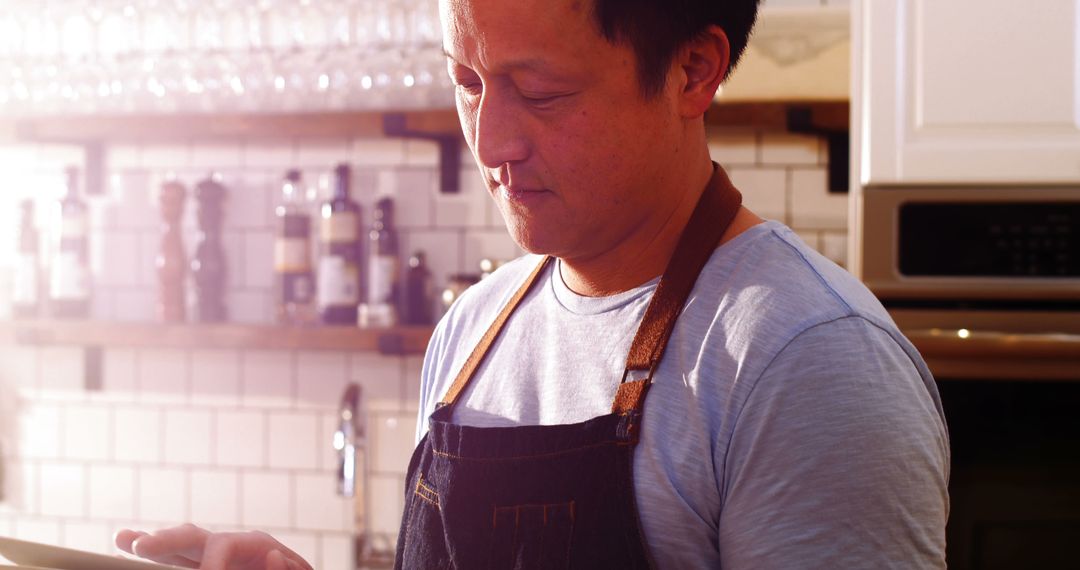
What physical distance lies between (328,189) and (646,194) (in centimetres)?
185

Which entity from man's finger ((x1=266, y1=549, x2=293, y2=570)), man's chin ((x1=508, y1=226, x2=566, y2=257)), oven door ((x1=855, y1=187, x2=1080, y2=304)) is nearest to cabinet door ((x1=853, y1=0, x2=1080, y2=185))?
oven door ((x1=855, y1=187, x2=1080, y2=304))

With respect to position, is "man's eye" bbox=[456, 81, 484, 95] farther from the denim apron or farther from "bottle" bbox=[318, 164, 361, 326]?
"bottle" bbox=[318, 164, 361, 326]

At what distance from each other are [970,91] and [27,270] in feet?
7.32

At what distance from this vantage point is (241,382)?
2.75m

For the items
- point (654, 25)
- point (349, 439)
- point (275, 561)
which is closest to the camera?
point (654, 25)

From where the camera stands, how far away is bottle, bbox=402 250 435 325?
255 cm

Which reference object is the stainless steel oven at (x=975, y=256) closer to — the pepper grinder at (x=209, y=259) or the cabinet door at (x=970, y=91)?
the cabinet door at (x=970, y=91)

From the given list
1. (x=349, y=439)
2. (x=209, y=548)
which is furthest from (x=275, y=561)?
(x=349, y=439)

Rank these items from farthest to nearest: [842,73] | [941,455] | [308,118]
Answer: [308,118]
[842,73]
[941,455]

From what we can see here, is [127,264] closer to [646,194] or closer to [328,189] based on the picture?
[328,189]

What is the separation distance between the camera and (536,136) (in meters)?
0.94

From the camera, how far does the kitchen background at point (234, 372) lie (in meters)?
2.63

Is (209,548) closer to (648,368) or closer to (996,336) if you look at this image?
(648,368)

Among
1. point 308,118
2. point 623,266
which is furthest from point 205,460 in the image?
point 623,266
